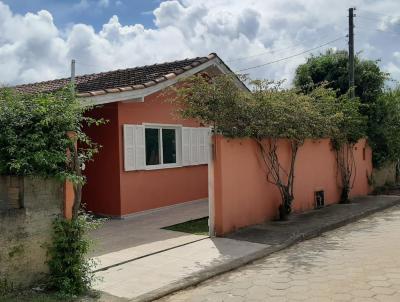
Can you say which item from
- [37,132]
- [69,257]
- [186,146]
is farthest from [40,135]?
[186,146]

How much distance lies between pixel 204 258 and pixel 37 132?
334 centimetres

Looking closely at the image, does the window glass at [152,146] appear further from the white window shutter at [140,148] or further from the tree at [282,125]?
the tree at [282,125]

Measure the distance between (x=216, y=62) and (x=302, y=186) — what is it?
4.14 m

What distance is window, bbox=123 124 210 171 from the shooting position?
11352 mm

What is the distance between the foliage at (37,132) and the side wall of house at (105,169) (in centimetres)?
539

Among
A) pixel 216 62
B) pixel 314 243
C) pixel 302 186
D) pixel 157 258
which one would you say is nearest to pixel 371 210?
pixel 302 186

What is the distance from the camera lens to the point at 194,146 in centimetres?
1346

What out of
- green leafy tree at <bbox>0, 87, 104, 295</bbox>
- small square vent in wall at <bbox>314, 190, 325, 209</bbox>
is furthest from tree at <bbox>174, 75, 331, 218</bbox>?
green leafy tree at <bbox>0, 87, 104, 295</bbox>

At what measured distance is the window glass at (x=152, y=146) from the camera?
39.5 feet

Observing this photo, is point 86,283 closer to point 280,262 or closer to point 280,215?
point 280,262

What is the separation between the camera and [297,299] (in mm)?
5383

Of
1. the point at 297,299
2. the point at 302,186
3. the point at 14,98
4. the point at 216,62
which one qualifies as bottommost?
the point at 297,299

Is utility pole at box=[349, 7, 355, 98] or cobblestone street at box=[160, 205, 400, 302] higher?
utility pole at box=[349, 7, 355, 98]

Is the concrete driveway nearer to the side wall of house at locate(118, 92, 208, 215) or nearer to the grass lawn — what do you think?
the grass lawn
